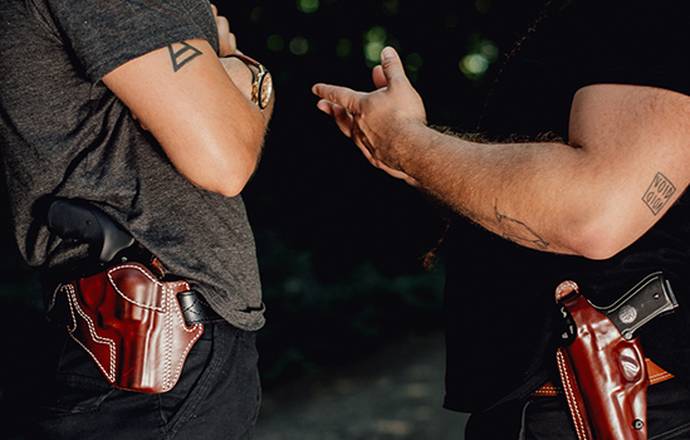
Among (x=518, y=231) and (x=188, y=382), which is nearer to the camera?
(x=518, y=231)

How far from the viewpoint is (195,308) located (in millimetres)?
1730

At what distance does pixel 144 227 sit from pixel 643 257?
0.97m

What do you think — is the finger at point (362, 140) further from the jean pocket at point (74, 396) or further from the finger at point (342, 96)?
the jean pocket at point (74, 396)

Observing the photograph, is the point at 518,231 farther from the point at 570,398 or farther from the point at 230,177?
the point at 230,177

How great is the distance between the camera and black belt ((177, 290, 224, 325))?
1717 mm

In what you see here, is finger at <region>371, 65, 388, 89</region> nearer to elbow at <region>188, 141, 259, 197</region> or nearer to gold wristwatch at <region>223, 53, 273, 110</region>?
gold wristwatch at <region>223, 53, 273, 110</region>

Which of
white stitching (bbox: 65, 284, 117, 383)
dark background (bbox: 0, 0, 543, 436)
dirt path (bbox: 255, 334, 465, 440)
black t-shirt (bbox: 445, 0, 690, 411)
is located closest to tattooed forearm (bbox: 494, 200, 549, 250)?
black t-shirt (bbox: 445, 0, 690, 411)

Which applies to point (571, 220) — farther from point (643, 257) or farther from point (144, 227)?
point (144, 227)

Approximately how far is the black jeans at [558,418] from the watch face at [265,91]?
Answer: 2.72 ft

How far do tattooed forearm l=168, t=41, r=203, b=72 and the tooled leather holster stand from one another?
847 millimetres

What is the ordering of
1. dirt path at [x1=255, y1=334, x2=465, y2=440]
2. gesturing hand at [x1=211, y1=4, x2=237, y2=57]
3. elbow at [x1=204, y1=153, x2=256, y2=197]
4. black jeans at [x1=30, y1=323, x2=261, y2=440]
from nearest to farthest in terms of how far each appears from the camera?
elbow at [x1=204, y1=153, x2=256, y2=197] → black jeans at [x1=30, y1=323, x2=261, y2=440] → gesturing hand at [x1=211, y1=4, x2=237, y2=57] → dirt path at [x1=255, y1=334, x2=465, y2=440]

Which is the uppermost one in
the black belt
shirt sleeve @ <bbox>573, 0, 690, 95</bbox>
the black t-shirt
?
shirt sleeve @ <bbox>573, 0, 690, 95</bbox>

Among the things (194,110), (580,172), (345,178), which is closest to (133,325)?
(194,110)

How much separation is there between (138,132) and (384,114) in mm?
497
